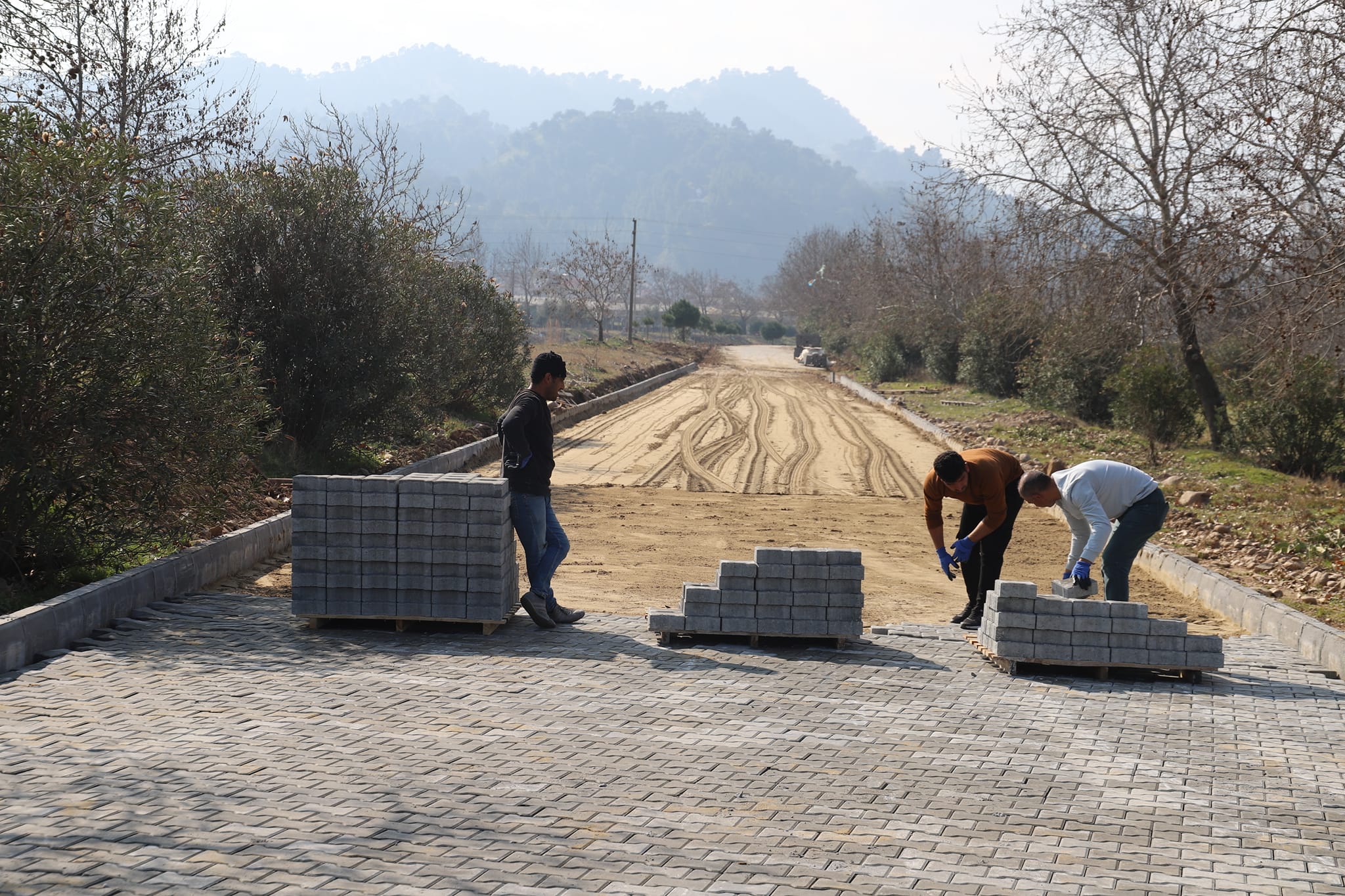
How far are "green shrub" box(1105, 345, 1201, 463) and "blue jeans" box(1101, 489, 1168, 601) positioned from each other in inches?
518

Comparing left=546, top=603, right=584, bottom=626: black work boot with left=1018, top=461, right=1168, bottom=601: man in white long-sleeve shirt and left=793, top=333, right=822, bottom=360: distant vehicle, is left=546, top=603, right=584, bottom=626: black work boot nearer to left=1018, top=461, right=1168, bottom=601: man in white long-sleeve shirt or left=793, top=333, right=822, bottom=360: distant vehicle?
left=1018, top=461, right=1168, bottom=601: man in white long-sleeve shirt

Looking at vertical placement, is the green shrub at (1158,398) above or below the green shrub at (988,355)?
below

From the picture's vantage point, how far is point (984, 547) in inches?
367

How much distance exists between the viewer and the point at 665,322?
86.2m

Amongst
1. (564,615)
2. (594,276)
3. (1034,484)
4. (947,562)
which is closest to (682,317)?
(594,276)

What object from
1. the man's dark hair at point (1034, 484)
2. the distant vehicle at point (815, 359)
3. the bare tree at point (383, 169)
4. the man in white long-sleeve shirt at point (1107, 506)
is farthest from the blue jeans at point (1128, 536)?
the distant vehicle at point (815, 359)

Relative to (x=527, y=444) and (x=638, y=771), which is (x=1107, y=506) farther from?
(x=638, y=771)

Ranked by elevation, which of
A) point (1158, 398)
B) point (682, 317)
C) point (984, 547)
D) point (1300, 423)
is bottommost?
point (984, 547)

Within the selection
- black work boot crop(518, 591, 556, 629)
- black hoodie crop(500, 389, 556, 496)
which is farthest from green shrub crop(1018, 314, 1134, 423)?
black work boot crop(518, 591, 556, 629)

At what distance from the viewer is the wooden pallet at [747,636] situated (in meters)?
8.48

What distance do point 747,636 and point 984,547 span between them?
2178mm

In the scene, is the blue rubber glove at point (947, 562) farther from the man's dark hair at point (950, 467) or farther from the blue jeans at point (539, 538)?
the blue jeans at point (539, 538)

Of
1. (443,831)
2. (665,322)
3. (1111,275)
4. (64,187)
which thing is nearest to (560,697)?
(443,831)

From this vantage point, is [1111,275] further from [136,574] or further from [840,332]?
[840,332]
